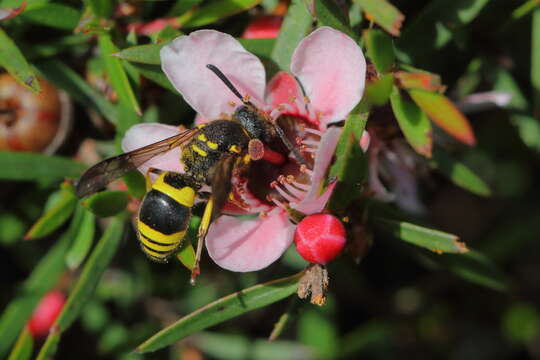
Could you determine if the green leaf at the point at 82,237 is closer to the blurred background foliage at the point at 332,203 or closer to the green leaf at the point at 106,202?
the blurred background foliage at the point at 332,203

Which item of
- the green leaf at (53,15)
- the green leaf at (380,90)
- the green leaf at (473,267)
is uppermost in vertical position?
the green leaf at (380,90)

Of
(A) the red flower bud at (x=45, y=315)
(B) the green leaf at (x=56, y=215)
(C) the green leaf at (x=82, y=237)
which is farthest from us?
(A) the red flower bud at (x=45, y=315)

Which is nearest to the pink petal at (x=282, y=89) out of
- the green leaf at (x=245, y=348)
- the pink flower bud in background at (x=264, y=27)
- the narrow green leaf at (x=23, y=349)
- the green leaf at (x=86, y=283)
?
the pink flower bud in background at (x=264, y=27)

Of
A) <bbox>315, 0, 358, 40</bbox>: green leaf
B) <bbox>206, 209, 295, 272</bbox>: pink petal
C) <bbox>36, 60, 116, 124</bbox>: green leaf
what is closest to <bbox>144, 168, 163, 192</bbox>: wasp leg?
<bbox>206, 209, 295, 272</bbox>: pink petal

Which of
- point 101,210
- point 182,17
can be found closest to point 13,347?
point 101,210

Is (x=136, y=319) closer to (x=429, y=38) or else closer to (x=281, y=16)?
(x=281, y=16)

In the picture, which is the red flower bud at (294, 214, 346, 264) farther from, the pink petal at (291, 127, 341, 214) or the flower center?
the flower center
